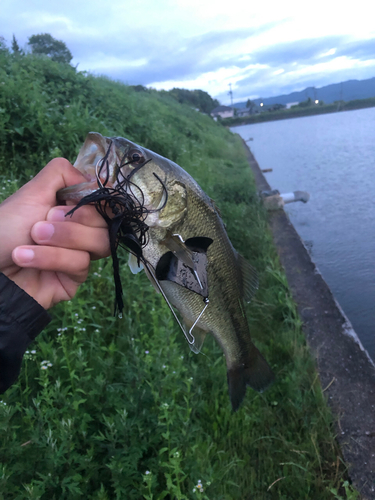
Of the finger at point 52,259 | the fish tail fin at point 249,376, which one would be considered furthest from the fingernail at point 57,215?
the fish tail fin at point 249,376

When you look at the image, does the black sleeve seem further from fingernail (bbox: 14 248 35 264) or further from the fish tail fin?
the fish tail fin

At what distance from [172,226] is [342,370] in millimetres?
3081

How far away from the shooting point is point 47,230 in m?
1.32

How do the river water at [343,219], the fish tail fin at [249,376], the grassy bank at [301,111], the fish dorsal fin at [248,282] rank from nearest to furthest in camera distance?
1. the fish dorsal fin at [248,282]
2. the fish tail fin at [249,376]
3. the river water at [343,219]
4. the grassy bank at [301,111]

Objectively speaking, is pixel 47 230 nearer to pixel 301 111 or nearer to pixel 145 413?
pixel 145 413

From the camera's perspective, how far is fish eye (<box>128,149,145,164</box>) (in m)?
1.51

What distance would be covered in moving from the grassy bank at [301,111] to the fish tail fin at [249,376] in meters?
77.7

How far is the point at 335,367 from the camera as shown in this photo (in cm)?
380

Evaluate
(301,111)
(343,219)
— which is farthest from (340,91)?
(343,219)

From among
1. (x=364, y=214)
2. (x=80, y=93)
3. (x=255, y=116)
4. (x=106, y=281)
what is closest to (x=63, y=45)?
(x=80, y=93)

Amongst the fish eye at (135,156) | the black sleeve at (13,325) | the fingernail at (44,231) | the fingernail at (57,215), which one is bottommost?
the black sleeve at (13,325)

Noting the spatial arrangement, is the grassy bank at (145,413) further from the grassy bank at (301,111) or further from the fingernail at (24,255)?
the grassy bank at (301,111)

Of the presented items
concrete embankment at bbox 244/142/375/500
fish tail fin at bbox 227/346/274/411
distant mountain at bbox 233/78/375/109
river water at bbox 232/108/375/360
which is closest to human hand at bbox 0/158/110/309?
fish tail fin at bbox 227/346/274/411

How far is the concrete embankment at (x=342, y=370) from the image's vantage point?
9.19 ft
